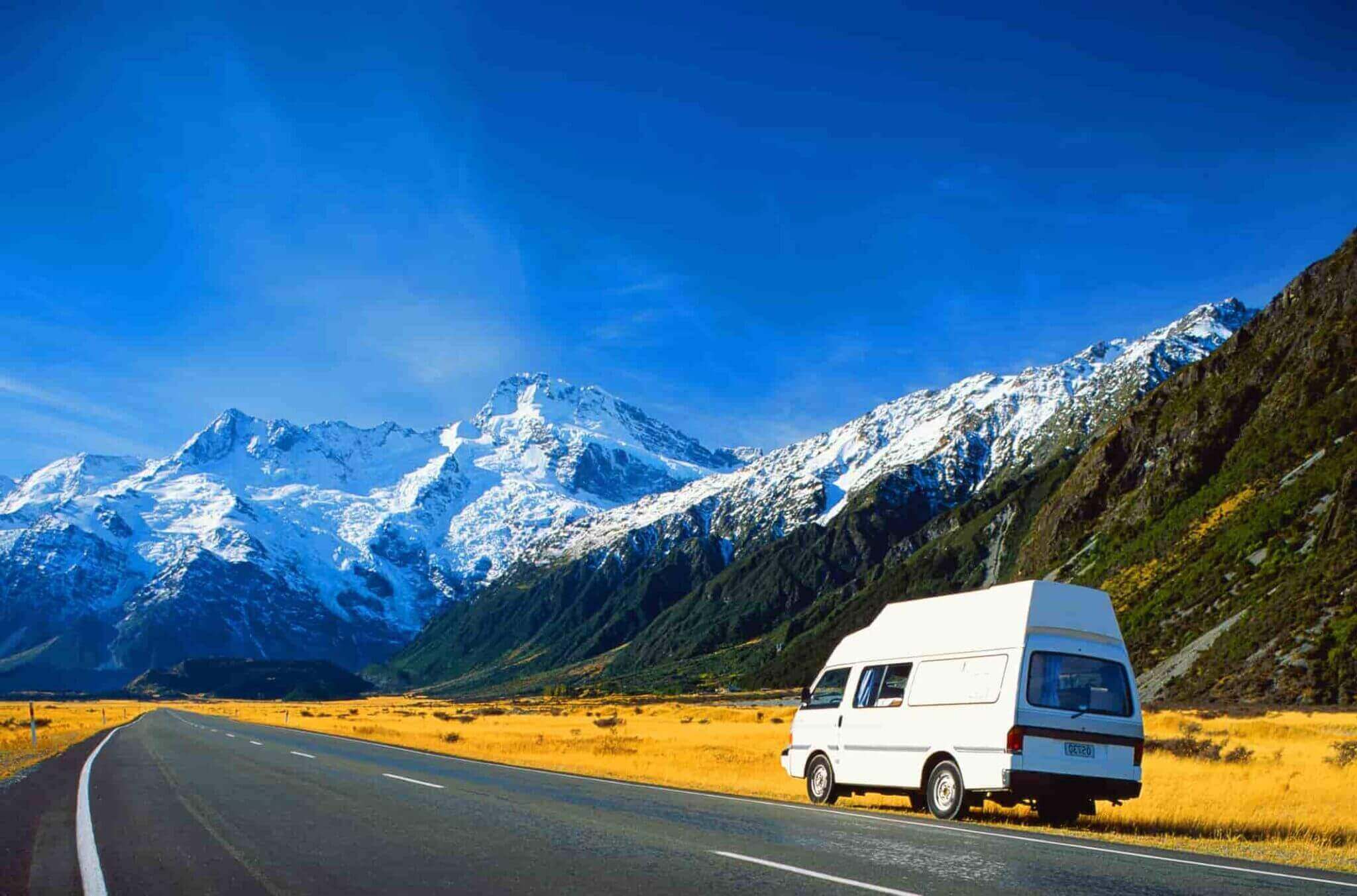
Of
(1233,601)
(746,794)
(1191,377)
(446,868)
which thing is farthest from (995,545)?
(446,868)

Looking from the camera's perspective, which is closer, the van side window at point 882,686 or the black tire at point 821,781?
the van side window at point 882,686

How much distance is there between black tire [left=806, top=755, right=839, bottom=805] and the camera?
63.0 feet

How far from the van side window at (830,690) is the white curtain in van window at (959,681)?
240cm

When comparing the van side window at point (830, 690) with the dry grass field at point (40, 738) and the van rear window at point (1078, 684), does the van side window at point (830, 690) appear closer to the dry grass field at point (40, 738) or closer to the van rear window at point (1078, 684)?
the van rear window at point (1078, 684)

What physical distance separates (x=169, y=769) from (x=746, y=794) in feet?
45.5

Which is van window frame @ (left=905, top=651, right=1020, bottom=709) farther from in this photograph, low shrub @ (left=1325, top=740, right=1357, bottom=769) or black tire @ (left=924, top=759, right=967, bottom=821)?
low shrub @ (left=1325, top=740, right=1357, bottom=769)

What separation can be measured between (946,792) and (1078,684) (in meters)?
2.65

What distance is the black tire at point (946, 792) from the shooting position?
16047 millimetres

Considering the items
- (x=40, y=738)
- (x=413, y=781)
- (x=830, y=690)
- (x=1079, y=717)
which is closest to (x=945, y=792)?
(x=1079, y=717)

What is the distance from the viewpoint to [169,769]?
24.9m

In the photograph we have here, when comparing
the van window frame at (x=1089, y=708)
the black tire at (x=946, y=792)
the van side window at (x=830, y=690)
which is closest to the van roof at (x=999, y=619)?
the van window frame at (x=1089, y=708)

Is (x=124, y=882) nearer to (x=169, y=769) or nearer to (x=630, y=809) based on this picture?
(x=630, y=809)

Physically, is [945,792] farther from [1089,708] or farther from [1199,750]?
[1199,750]

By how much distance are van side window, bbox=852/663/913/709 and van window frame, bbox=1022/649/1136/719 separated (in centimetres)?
256
